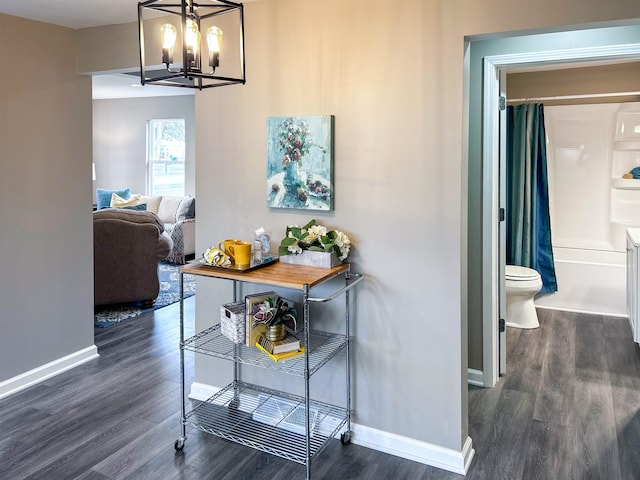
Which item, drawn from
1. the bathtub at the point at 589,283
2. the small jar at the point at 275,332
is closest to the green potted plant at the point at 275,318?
the small jar at the point at 275,332

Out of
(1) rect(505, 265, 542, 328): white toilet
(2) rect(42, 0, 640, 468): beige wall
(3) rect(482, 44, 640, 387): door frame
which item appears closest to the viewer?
(2) rect(42, 0, 640, 468): beige wall

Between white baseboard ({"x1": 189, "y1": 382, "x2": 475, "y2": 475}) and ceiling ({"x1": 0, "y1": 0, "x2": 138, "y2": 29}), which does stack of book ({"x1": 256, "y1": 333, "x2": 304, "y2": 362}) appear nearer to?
white baseboard ({"x1": 189, "y1": 382, "x2": 475, "y2": 475})

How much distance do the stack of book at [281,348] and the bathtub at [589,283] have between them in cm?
345

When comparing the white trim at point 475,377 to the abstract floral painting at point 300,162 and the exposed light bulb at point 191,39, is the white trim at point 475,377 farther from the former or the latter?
the exposed light bulb at point 191,39

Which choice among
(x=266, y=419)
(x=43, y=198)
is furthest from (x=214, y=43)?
(x=43, y=198)

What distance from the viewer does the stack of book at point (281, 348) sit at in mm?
2279

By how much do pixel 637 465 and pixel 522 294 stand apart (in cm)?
195

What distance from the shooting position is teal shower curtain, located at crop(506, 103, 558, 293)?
4801mm

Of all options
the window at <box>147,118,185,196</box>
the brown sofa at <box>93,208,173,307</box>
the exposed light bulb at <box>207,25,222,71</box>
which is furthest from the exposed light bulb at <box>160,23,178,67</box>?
the window at <box>147,118,185,196</box>

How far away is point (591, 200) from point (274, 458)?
13.3 feet

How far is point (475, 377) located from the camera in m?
3.20

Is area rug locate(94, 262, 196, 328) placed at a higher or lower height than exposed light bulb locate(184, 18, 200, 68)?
lower

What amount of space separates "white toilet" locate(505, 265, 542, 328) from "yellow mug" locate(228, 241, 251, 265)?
98.3 inches

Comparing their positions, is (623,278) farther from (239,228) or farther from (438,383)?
(239,228)
